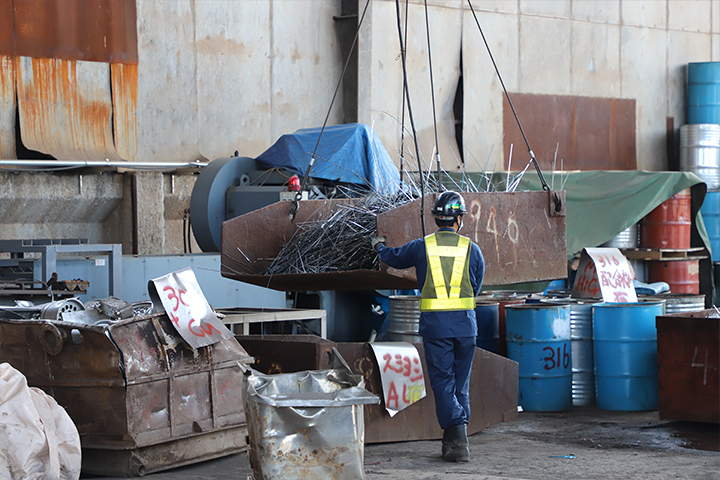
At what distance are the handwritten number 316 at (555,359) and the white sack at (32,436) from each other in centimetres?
431

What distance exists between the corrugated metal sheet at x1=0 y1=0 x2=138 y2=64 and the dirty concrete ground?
698 cm

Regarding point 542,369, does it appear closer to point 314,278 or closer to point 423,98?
point 314,278

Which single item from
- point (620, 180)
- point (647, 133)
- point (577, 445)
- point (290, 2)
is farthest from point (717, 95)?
point (577, 445)

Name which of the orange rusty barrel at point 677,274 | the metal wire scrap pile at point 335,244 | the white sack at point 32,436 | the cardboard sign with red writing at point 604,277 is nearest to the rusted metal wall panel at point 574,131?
the orange rusty barrel at point 677,274

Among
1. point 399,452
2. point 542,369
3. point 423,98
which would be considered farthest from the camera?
point 423,98

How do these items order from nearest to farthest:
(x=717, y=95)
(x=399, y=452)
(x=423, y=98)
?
(x=399, y=452)
(x=423, y=98)
(x=717, y=95)

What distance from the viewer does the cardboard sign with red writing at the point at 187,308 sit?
5.38 m

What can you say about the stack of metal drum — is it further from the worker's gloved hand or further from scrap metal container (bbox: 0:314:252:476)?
scrap metal container (bbox: 0:314:252:476)

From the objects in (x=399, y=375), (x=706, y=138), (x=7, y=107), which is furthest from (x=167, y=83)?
(x=706, y=138)

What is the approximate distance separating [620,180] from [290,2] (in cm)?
540

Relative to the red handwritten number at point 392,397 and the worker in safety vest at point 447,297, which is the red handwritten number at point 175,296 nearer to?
the worker in safety vest at point 447,297

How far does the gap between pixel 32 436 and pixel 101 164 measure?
6.70 metres

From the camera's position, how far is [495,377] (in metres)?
6.95

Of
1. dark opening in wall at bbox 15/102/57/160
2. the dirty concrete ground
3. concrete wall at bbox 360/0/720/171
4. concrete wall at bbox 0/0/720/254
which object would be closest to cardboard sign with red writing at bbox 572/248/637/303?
the dirty concrete ground
